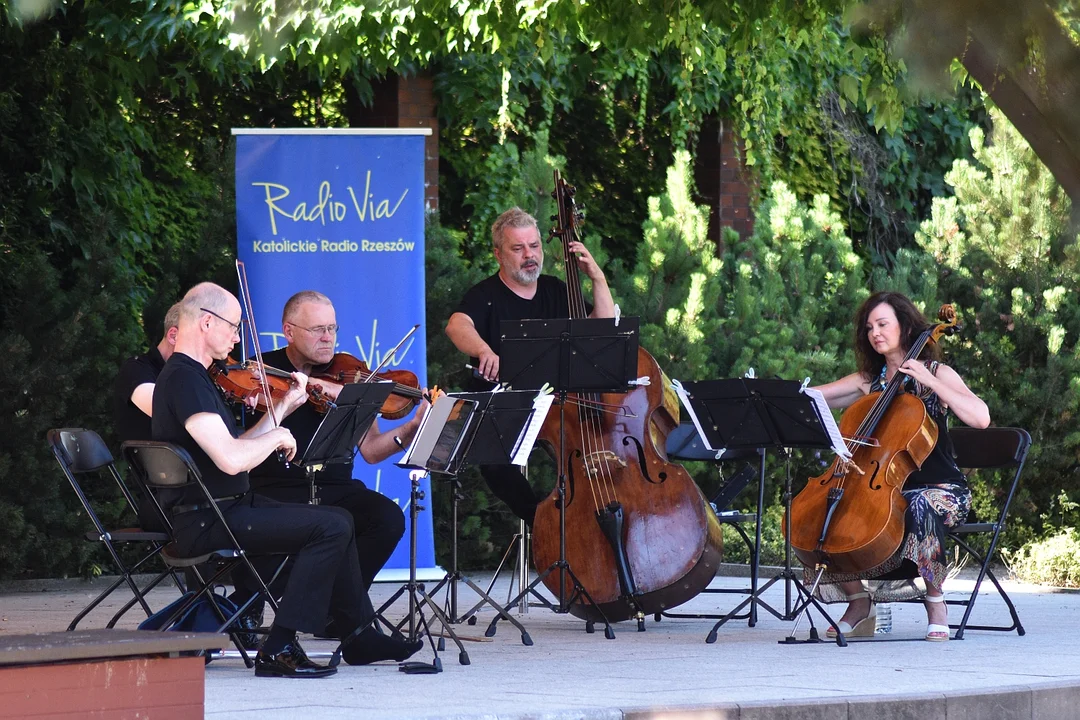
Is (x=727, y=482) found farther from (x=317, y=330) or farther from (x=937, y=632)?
(x=317, y=330)

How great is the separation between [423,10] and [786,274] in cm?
345

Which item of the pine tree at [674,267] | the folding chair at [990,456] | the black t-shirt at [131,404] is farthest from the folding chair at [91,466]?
the pine tree at [674,267]

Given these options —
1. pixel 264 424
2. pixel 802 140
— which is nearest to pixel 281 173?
pixel 264 424

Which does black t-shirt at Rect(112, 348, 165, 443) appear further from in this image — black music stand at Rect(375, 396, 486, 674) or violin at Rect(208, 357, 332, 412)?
black music stand at Rect(375, 396, 486, 674)

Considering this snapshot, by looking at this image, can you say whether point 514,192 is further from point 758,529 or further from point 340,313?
point 758,529

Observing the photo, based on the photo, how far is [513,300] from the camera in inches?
252

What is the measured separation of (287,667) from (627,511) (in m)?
1.62

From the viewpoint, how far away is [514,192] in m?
9.84

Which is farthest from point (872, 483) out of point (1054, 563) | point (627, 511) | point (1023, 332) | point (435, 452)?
point (1023, 332)

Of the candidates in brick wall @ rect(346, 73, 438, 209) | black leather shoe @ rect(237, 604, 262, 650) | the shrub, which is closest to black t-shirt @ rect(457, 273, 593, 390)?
black leather shoe @ rect(237, 604, 262, 650)

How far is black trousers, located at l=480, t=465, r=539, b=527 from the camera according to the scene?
6321 millimetres

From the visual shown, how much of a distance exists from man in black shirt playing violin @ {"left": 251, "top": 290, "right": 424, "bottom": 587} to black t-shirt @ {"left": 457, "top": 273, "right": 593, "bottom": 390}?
0.80 metres

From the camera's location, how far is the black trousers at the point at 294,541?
473 cm

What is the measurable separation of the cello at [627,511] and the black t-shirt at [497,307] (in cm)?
59
